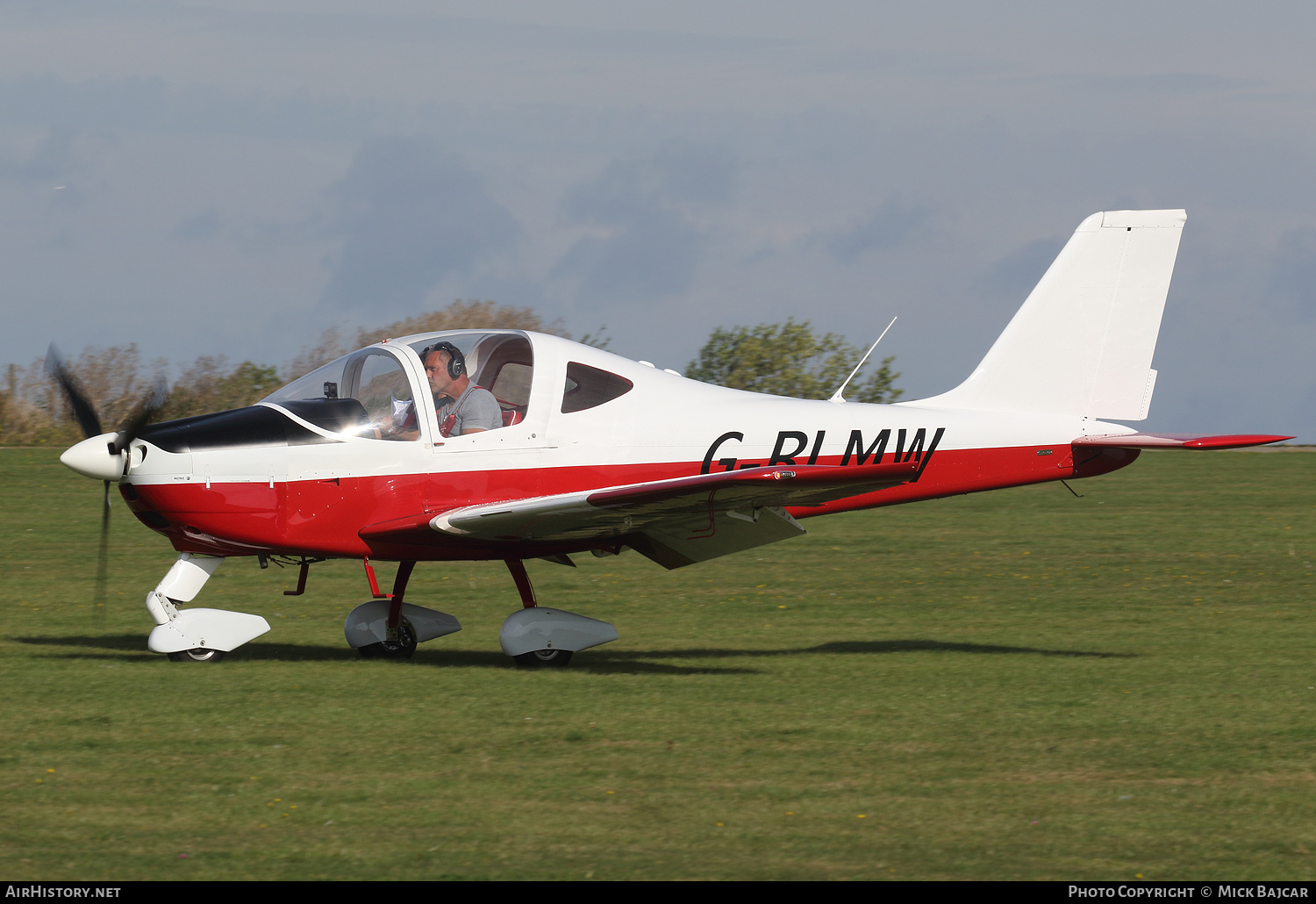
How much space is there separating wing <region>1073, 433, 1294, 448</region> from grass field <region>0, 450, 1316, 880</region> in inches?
61.4

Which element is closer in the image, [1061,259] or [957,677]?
[957,677]

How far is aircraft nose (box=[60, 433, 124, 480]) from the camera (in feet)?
29.0

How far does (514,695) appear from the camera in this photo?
8586mm

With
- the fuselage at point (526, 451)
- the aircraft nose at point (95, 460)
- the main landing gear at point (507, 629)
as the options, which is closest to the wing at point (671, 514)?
the fuselage at point (526, 451)

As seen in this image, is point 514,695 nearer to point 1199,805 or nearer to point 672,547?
point 672,547

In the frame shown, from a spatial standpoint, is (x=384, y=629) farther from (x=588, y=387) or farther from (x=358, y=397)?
(x=588, y=387)

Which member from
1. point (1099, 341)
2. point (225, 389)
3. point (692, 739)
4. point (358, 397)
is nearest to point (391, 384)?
point (358, 397)

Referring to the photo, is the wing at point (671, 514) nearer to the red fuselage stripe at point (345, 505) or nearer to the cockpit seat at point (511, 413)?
the red fuselage stripe at point (345, 505)

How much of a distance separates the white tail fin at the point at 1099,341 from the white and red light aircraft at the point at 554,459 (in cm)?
2

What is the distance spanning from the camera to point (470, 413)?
9695 mm

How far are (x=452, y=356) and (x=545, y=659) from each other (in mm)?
2219

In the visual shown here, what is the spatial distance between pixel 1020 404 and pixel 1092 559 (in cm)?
684

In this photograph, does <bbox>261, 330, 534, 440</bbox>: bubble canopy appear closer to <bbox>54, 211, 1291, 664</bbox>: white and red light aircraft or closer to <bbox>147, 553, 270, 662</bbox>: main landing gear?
<bbox>54, 211, 1291, 664</bbox>: white and red light aircraft
